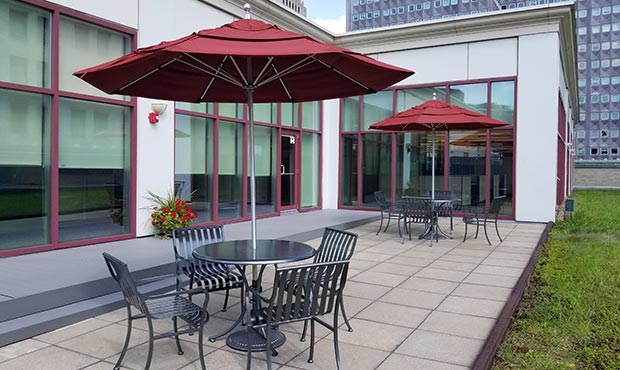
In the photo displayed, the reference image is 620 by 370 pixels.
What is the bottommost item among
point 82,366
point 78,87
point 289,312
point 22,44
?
point 82,366

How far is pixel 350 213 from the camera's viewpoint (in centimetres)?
1209

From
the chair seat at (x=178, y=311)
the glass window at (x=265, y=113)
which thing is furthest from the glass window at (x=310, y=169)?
the chair seat at (x=178, y=311)

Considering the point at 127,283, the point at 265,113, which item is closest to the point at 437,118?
the point at 265,113

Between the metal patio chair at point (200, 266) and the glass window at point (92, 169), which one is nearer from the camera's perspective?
the metal patio chair at point (200, 266)

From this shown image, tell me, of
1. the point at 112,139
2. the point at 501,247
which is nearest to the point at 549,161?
the point at 501,247

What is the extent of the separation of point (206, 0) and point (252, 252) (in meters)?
6.65

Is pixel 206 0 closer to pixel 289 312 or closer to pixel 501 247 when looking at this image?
pixel 501 247

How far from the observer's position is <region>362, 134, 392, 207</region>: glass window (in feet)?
41.4

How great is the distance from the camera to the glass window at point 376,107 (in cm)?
1256

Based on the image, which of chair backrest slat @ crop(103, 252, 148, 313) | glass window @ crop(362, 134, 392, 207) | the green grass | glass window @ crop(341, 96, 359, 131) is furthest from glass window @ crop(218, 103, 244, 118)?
chair backrest slat @ crop(103, 252, 148, 313)

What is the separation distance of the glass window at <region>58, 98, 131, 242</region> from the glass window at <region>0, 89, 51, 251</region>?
21cm

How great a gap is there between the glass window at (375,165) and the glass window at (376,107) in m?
0.42

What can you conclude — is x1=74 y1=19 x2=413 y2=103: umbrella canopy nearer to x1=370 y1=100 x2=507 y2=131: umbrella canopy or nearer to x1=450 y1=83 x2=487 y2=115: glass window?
x1=370 y1=100 x2=507 y2=131: umbrella canopy

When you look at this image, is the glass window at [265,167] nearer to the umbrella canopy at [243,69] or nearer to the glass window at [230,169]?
the glass window at [230,169]
